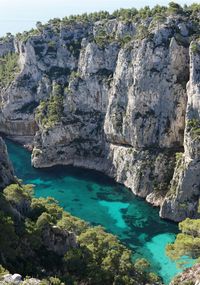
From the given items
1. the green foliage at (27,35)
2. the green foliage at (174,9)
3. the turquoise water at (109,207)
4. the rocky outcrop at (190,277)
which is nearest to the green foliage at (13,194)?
the rocky outcrop at (190,277)

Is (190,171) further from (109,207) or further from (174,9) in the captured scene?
(174,9)

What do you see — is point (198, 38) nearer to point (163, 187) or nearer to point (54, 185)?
point (163, 187)

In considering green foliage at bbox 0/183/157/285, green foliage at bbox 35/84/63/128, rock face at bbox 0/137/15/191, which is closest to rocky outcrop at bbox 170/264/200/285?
green foliage at bbox 0/183/157/285

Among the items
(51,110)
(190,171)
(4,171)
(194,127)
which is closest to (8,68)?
(51,110)

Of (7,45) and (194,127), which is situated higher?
(7,45)

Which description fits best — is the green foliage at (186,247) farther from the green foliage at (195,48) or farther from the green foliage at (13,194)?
the green foliage at (195,48)

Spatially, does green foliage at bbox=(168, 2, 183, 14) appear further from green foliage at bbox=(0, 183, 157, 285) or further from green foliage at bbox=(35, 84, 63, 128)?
green foliage at bbox=(0, 183, 157, 285)
